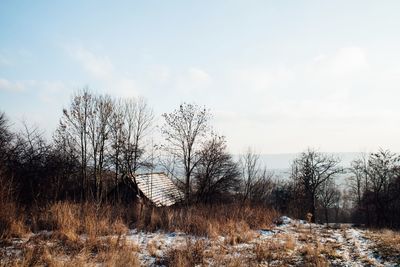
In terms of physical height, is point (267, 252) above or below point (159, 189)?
below

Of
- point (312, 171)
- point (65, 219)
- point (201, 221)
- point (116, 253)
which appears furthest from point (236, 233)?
point (312, 171)

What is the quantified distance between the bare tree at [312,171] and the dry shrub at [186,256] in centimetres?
3859

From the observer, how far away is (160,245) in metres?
6.29

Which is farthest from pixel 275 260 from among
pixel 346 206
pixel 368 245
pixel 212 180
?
pixel 346 206

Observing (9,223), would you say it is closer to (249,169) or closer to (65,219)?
(65,219)

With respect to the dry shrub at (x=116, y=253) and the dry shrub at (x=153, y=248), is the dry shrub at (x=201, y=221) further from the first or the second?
the dry shrub at (x=116, y=253)

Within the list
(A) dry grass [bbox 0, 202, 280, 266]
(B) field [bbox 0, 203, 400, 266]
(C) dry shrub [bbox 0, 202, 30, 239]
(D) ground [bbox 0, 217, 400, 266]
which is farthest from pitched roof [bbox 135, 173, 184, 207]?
(C) dry shrub [bbox 0, 202, 30, 239]

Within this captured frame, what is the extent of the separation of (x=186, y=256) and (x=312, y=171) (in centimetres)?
4215

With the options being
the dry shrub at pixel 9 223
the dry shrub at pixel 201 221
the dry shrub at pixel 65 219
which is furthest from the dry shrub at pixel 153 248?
the dry shrub at pixel 9 223

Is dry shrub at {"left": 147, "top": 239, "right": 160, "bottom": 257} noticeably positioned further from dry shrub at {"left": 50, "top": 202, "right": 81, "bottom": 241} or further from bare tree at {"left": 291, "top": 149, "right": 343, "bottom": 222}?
bare tree at {"left": 291, "top": 149, "right": 343, "bottom": 222}

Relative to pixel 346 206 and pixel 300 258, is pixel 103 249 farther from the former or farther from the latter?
pixel 346 206

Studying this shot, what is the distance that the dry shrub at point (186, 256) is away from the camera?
5.04 m

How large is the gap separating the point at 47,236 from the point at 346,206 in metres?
89.7

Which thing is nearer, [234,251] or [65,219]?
[234,251]
